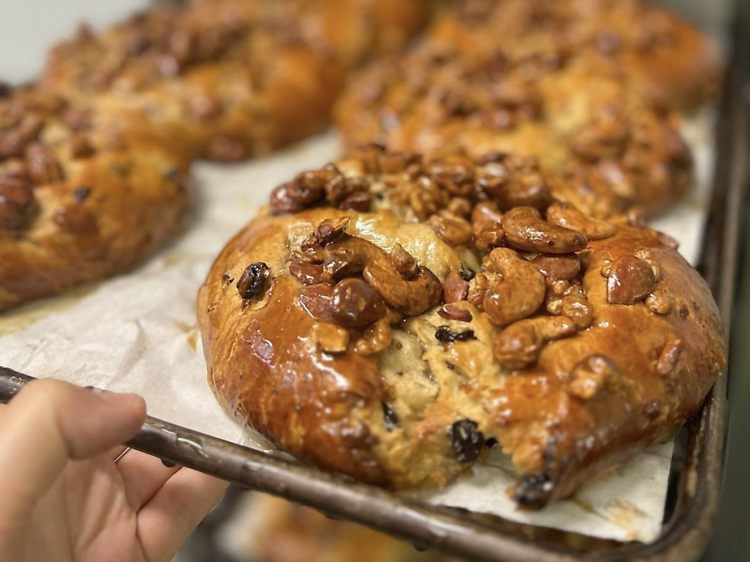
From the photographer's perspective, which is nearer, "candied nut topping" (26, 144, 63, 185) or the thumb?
the thumb

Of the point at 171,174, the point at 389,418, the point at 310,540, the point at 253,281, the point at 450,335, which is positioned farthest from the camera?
the point at 310,540

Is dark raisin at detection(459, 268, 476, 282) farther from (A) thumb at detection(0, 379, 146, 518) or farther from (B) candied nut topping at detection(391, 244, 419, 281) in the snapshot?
(A) thumb at detection(0, 379, 146, 518)

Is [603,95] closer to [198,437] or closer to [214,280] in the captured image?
[214,280]

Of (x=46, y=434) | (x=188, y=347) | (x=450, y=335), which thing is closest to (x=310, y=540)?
(x=188, y=347)

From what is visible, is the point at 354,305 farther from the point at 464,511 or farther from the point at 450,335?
the point at 464,511

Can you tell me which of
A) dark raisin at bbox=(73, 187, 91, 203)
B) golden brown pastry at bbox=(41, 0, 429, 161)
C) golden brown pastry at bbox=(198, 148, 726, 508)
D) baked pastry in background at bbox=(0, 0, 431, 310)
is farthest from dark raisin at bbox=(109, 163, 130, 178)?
golden brown pastry at bbox=(198, 148, 726, 508)

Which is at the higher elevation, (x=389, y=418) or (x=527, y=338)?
(x=527, y=338)

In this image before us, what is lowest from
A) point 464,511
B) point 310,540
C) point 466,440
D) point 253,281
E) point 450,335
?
point 310,540

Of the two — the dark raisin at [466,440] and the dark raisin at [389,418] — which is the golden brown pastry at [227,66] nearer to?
the dark raisin at [389,418]
